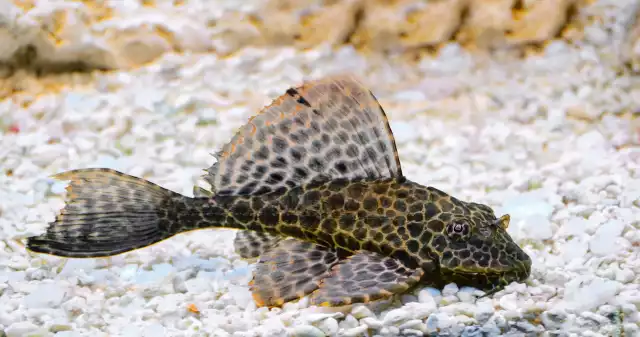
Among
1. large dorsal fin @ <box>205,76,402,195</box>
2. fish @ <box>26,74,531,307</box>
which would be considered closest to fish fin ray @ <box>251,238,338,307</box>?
fish @ <box>26,74,531,307</box>

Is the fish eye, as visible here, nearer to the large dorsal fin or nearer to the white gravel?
the white gravel

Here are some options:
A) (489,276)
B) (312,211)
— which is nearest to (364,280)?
(312,211)

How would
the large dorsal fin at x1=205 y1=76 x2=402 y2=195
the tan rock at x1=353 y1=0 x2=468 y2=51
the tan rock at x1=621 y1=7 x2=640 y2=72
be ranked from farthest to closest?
the tan rock at x1=353 y1=0 x2=468 y2=51, the tan rock at x1=621 y1=7 x2=640 y2=72, the large dorsal fin at x1=205 y1=76 x2=402 y2=195

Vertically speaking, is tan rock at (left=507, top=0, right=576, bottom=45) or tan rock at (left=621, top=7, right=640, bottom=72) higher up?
tan rock at (left=507, top=0, right=576, bottom=45)

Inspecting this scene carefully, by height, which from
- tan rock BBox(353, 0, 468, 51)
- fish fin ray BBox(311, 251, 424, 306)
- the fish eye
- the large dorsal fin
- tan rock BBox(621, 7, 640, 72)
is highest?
tan rock BBox(353, 0, 468, 51)

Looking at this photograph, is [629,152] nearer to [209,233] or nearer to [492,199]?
[492,199]

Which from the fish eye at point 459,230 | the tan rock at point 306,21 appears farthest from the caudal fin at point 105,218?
the tan rock at point 306,21
